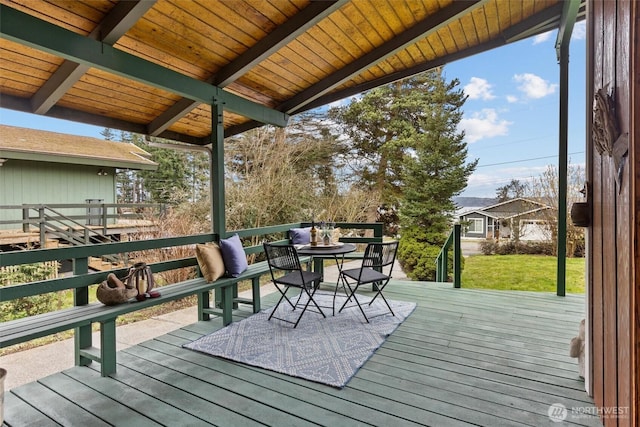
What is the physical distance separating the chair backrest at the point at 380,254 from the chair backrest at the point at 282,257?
27.6 inches

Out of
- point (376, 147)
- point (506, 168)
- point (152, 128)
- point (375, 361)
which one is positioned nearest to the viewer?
point (375, 361)

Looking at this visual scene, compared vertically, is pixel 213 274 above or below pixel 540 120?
below

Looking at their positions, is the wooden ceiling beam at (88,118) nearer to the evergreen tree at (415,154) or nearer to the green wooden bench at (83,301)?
the green wooden bench at (83,301)

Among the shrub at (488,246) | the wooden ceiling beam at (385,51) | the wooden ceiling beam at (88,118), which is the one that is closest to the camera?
the wooden ceiling beam at (88,118)

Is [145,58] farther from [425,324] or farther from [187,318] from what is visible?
[425,324]

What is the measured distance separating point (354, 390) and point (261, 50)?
2915 millimetres

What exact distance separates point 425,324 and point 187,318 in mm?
2582

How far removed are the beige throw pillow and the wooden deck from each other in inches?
24.1

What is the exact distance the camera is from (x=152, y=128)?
161 inches

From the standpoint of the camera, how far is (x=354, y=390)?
6.98 ft

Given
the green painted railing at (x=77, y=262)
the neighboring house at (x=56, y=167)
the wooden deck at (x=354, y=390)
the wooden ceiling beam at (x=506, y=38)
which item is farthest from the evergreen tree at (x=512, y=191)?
the neighboring house at (x=56, y=167)

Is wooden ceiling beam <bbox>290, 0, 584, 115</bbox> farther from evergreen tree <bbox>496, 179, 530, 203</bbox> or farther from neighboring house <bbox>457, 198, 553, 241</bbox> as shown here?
neighboring house <bbox>457, 198, 553, 241</bbox>

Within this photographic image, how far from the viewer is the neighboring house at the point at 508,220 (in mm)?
7180

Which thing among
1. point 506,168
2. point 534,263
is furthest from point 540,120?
point 534,263
